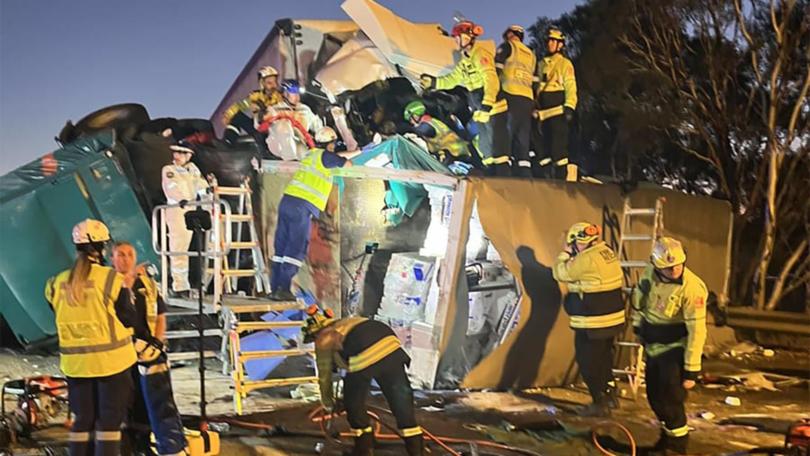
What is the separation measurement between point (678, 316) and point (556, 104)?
10.3 ft

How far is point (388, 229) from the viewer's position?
693 centimetres

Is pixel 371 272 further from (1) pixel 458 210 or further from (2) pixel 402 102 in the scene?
(2) pixel 402 102

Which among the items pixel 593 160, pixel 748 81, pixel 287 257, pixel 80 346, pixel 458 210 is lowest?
pixel 80 346

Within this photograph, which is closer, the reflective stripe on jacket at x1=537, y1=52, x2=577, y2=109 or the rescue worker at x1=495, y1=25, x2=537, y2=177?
the rescue worker at x1=495, y1=25, x2=537, y2=177

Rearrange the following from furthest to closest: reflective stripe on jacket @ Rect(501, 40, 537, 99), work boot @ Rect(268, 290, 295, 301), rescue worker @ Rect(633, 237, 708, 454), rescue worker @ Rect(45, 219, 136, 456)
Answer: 1. reflective stripe on jacket @ Rect(501, 40, 537, 99)
2. work boot @ Rect(268, 290, 295, 301)
3. rescue worker @ Rect(633, 237, 708, 454)
4. rescue worker @ Rect(45, 219, 136, 456)

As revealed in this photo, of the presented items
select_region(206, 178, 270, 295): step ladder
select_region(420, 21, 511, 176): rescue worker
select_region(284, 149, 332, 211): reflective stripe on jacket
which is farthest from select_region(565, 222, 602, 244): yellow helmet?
select_region(206, 178, 270, 295): step ladder

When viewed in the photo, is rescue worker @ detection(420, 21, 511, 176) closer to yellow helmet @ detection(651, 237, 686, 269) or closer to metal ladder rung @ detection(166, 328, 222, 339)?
yellow helmet @ detection(651, 237, 686, 269)

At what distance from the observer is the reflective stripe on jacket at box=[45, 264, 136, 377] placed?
4.08 m

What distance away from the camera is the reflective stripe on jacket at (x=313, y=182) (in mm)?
6387

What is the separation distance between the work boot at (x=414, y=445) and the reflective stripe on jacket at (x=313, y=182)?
2.55 meters

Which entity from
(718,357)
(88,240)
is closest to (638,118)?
(718,357)

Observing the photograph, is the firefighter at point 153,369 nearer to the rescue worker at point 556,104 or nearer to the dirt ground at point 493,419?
the dirt ground at point 493,419

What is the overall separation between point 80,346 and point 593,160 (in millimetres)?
7010

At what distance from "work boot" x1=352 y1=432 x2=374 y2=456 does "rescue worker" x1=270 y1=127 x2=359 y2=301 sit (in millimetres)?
2023
